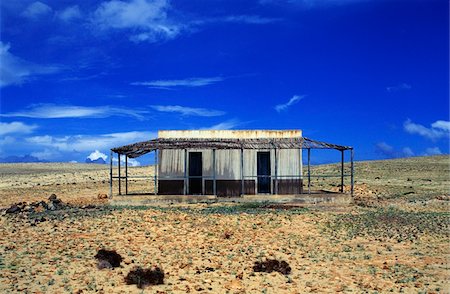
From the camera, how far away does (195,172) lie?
2450cm

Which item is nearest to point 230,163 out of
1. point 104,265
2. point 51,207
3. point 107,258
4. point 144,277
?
point 51,207

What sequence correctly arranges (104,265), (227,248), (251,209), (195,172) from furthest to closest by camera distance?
1. (195,172)
2. (251,209)
3. (227,248)
4. (104,265)

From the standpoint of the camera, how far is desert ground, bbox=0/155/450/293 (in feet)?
33.1

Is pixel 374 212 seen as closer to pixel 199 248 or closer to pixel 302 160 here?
pixel 302 160

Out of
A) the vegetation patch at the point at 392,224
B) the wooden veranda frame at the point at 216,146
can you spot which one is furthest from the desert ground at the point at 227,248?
the wooden veranda frame at the point at 216,146

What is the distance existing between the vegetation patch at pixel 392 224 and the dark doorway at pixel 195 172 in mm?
8855

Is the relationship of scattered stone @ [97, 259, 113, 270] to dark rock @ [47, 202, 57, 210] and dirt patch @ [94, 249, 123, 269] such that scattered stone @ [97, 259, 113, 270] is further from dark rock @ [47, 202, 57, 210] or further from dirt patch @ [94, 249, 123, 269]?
dark rock @ [47, 202, 57, 210]

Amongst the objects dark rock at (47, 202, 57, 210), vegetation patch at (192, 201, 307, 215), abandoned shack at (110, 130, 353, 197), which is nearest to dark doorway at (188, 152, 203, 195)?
abandoned shack at (110, 130, 353, 197)

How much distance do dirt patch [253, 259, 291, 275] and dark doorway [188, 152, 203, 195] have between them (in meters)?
13.2

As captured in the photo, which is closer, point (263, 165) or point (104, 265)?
point (104, 265)

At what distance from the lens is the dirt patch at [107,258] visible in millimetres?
11071

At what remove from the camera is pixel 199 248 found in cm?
1306

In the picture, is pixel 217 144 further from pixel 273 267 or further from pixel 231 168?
pixel 273 267

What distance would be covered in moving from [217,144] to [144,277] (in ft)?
44.2
